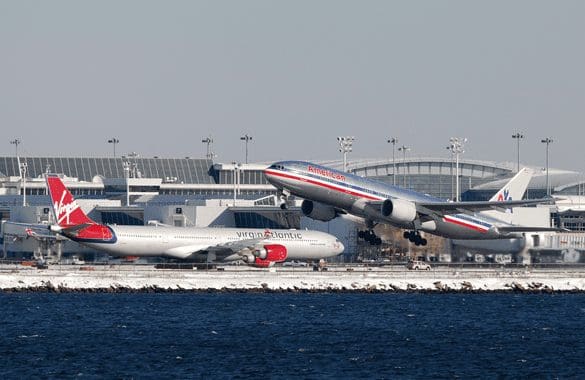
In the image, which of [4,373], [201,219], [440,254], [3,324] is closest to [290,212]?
[201,219]

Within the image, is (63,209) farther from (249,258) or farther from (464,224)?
(464,224)

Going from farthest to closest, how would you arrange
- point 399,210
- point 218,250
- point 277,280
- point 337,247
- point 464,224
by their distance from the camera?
point 337,247, point 218,250, point 277,280, point 464,224, point 399,210

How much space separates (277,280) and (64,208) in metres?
27.6

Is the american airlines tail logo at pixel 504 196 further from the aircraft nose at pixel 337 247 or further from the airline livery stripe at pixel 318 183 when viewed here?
the airline livery stripe at pixel 318 183

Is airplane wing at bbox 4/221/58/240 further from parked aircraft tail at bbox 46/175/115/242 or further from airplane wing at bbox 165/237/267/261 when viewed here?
airplane wing at bbox 165/237/267/261

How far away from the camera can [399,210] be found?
4769 inches

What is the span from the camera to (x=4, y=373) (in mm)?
82312

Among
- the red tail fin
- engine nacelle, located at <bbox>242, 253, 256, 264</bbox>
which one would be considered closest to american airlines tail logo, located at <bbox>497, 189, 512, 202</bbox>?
engine nacelle, located at <bbox>242, 253, 256, 264</bbox>

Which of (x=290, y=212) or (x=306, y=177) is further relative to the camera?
(x=290, y=212)

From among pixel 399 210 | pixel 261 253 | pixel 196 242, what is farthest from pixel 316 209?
pixel 196 242

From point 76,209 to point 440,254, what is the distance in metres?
41.1

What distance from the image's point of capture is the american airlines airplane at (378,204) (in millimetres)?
116688

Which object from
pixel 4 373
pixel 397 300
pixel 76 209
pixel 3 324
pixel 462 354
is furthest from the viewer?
pixel 76 209

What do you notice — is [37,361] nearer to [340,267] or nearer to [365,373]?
[365,373]
